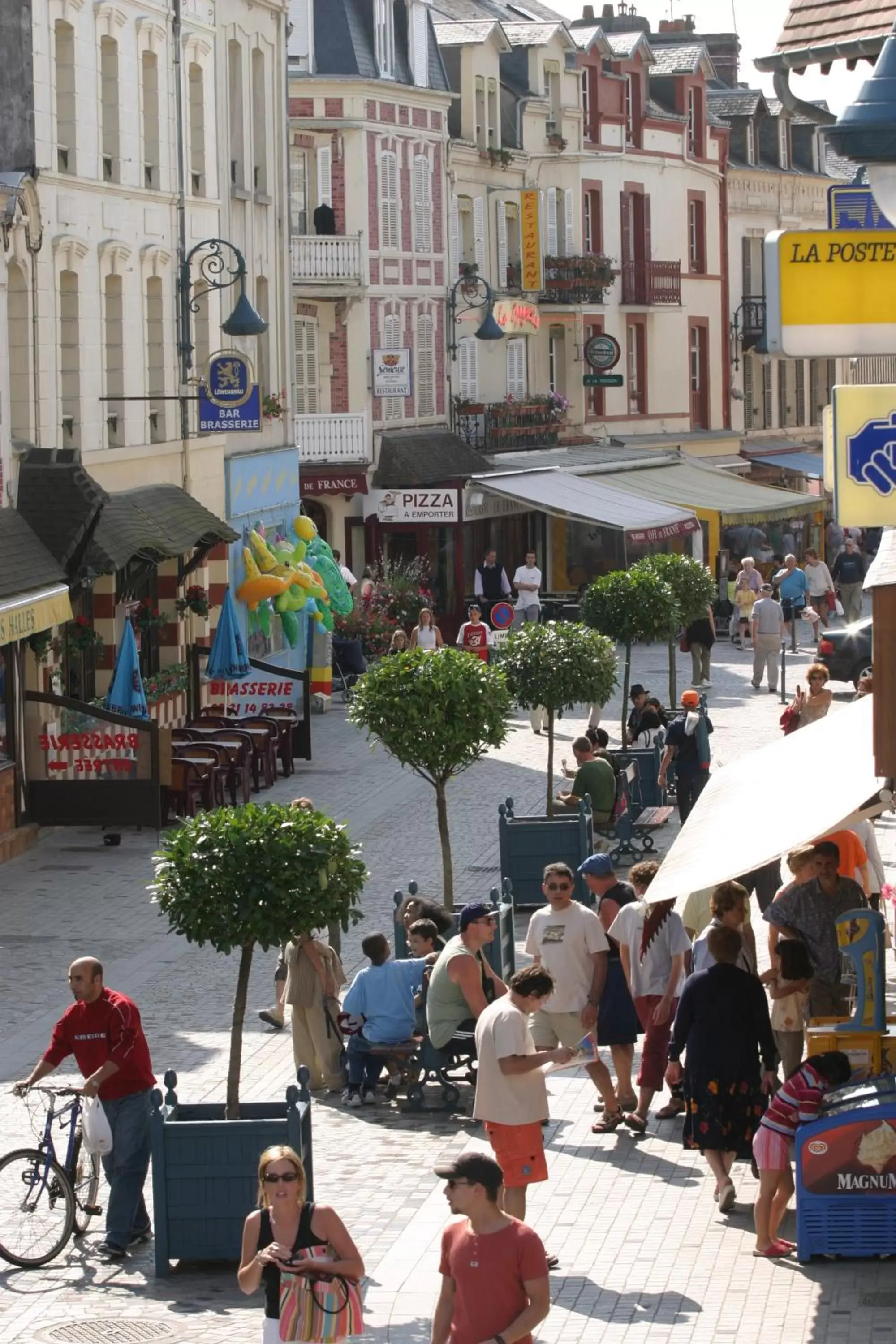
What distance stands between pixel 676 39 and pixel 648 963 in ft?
176

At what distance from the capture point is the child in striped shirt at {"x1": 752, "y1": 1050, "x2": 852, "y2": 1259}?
37.0 ft

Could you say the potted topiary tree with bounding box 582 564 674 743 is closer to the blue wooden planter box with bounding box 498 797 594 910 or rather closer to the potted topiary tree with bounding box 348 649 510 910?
the blue wooden planter box with bounding box 498 797 594 910

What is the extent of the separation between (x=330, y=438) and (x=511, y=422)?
7988 millimetres

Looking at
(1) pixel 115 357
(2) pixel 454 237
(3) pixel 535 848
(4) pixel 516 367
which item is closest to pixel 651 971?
(3) pixel 535 848

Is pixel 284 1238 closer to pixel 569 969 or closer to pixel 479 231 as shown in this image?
pixel 569 969

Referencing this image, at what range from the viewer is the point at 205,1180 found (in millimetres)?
11516

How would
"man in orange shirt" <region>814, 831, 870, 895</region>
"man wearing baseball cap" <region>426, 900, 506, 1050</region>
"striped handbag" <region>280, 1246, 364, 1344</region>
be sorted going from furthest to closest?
"man in orange shirt" <region>814, 831, 870, 895</region>, "man wearing baseball cap" <region>426, 900, 506, 1050</region>, "striped handbag" <region>280, 1246, 364, 1344</region>

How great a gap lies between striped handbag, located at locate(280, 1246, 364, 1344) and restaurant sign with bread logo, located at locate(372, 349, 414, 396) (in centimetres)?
3546

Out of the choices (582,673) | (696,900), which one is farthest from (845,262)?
(582,673)

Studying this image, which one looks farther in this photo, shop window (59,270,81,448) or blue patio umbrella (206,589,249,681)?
blue patio umbrella (206,589,249,681)

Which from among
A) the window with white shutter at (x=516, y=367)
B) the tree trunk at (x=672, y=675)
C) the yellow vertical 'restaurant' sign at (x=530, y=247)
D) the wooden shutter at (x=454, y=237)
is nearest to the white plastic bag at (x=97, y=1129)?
the tree trunk at (x=672, y=675)

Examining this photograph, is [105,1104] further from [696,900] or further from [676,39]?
[676,39]

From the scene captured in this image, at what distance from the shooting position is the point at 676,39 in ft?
211

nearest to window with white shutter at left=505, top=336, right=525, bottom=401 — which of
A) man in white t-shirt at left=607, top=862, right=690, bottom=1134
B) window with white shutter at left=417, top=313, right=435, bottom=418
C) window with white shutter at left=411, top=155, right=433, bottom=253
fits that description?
window with white shutter at left=417, top=313, right=435, bottom=418
